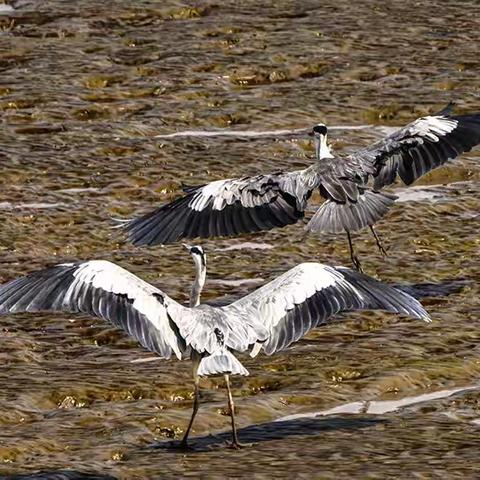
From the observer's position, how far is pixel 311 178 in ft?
43.2

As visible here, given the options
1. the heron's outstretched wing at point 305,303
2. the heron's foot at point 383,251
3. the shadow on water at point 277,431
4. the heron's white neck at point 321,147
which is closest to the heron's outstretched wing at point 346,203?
the heron's white neck at point 321,147

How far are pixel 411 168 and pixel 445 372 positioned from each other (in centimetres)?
293

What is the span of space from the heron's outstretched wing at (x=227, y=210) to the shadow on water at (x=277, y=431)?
2392 millimetres

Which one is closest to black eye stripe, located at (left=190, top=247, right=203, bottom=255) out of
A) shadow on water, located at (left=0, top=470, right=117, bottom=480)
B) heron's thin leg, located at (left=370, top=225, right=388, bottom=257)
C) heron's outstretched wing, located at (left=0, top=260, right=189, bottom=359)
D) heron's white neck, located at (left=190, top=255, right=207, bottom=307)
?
heron's white neck, located at (left=190, top=255, right=207, bottom=307)

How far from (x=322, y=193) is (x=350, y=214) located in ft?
1.31

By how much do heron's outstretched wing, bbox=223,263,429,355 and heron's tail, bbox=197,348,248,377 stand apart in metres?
0.43

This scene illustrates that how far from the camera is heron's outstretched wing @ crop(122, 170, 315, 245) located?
39.9 feet

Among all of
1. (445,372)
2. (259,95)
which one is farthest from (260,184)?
(259,95)

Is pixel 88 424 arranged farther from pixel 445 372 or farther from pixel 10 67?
pixel 10 67

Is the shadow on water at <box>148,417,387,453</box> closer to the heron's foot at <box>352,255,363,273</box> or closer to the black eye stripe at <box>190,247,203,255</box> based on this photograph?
the black eye stripe at <box>190,247,203,255</box>

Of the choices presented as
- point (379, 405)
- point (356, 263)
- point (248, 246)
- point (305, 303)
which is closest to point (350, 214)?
point (356, 263)

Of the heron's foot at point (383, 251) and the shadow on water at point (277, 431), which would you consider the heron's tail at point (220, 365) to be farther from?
the heron's foot at point (383, 251)

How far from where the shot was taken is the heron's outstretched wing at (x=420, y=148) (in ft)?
44.3

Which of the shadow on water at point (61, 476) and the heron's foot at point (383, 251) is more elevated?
the shadow on water at point (61, 476)
